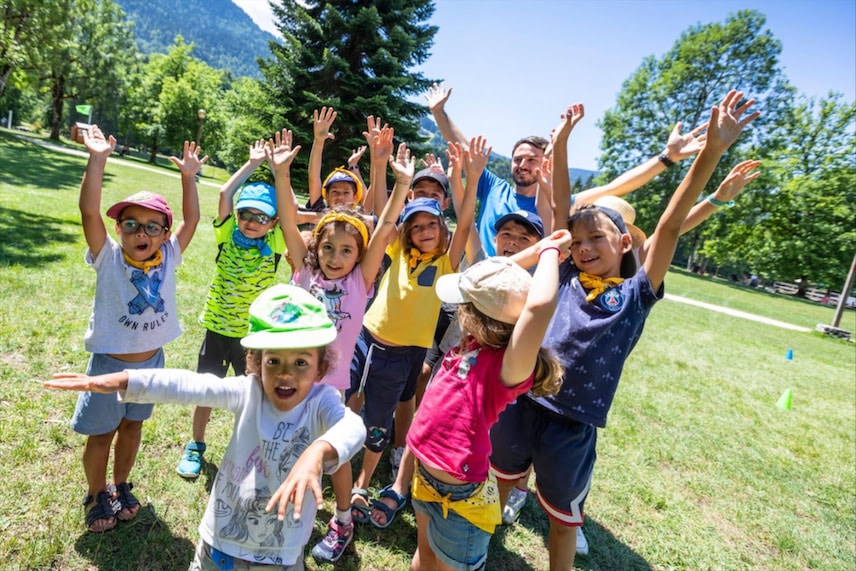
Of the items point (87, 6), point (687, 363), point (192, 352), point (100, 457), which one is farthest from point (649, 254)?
point (87, 6)

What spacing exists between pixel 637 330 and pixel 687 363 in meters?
6.89

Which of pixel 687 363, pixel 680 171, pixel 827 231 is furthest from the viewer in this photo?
pixel 680 171

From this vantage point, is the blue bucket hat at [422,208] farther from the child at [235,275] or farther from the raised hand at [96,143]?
the raised hand at [96,143]

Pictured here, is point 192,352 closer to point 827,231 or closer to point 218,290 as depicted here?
point 218,290

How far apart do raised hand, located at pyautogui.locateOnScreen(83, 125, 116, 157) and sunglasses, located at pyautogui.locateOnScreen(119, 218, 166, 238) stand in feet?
1.10

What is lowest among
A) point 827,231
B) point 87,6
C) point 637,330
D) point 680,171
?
point 637,330

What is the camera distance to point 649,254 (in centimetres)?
207

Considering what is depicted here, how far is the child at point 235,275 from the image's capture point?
287 cm

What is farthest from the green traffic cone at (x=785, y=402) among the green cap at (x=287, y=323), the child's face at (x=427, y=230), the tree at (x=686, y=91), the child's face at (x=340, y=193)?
the tree at (x=686, y=91)

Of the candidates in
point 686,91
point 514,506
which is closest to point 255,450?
point 514,506

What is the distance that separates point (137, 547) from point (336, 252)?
188 cm

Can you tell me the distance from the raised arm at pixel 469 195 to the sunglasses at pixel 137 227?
5.60ft

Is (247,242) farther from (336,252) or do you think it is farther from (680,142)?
(680,142)

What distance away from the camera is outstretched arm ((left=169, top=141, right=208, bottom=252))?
261 cm
